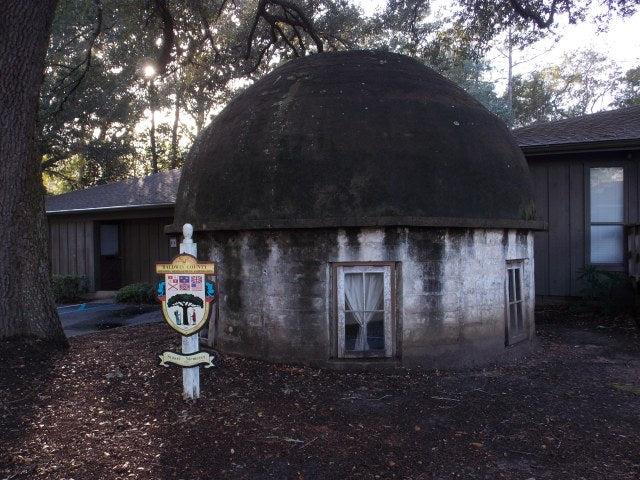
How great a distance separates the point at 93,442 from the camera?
15.2 ft

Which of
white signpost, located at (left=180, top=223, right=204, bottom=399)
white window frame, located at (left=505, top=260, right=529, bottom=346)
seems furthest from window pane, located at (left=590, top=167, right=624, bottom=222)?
white signpost, located at (left=180, top=223, right=204, bottom=399)

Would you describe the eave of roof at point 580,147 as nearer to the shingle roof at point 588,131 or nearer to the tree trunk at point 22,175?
the shingle roof at point 588,131

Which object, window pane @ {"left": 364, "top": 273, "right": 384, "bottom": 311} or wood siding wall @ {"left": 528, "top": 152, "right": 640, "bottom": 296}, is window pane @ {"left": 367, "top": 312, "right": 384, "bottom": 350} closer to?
window pane @ {"left": 364, "top": 273, "right": 384, "bottom": 311}

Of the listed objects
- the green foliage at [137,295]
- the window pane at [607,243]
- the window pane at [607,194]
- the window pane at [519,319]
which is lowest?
the green foliage at [137,295]

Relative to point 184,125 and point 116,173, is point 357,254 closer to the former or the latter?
point 116,173

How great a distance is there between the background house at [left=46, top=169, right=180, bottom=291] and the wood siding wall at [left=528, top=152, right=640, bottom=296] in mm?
10175

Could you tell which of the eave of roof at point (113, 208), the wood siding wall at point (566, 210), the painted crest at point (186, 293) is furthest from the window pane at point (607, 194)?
Result: the eave of roof at point (113, 208)

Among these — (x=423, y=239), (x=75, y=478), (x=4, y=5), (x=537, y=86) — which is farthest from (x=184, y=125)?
(x=75, y=478)

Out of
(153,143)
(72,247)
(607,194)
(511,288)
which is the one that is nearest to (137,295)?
(72,247)

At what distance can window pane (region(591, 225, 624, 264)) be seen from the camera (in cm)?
1163

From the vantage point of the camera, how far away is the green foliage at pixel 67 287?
52.1 ft

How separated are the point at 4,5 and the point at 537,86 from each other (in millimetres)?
36772

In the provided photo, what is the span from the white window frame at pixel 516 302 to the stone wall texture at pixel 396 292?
244 millimetres

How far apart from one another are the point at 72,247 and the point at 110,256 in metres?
1.29
